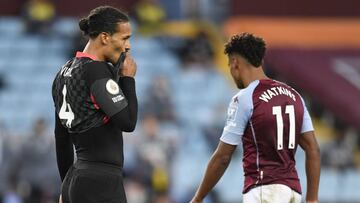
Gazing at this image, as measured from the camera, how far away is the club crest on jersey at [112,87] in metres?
6.23

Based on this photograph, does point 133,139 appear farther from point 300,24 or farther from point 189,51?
point 300,24

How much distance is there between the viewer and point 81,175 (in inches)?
252

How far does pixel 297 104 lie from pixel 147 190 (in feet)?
23.4

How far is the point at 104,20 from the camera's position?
21.0 ft

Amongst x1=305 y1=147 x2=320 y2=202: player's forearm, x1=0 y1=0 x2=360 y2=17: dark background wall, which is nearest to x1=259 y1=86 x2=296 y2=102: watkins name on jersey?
x1=305 y1=147 x2=320 y2=202: player's forearm

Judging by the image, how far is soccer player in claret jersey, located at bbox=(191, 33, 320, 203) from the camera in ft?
22.5

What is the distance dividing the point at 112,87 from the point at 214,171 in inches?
45.2

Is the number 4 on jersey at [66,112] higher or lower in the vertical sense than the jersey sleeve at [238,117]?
higher

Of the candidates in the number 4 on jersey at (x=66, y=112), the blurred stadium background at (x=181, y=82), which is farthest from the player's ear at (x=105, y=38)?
the blurred stadium background at (x=181, y=82)

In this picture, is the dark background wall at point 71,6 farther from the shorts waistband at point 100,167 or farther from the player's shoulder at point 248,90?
the shorts waistband at point 100,167

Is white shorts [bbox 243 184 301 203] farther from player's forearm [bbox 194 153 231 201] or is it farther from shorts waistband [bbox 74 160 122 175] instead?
shorts waistband [bbox 74 160 122 175]

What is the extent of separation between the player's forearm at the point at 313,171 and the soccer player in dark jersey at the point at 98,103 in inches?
51.3

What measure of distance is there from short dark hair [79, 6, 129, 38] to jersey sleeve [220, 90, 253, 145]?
99 cm

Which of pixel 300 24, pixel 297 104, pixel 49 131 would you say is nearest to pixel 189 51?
pixel 300 24
